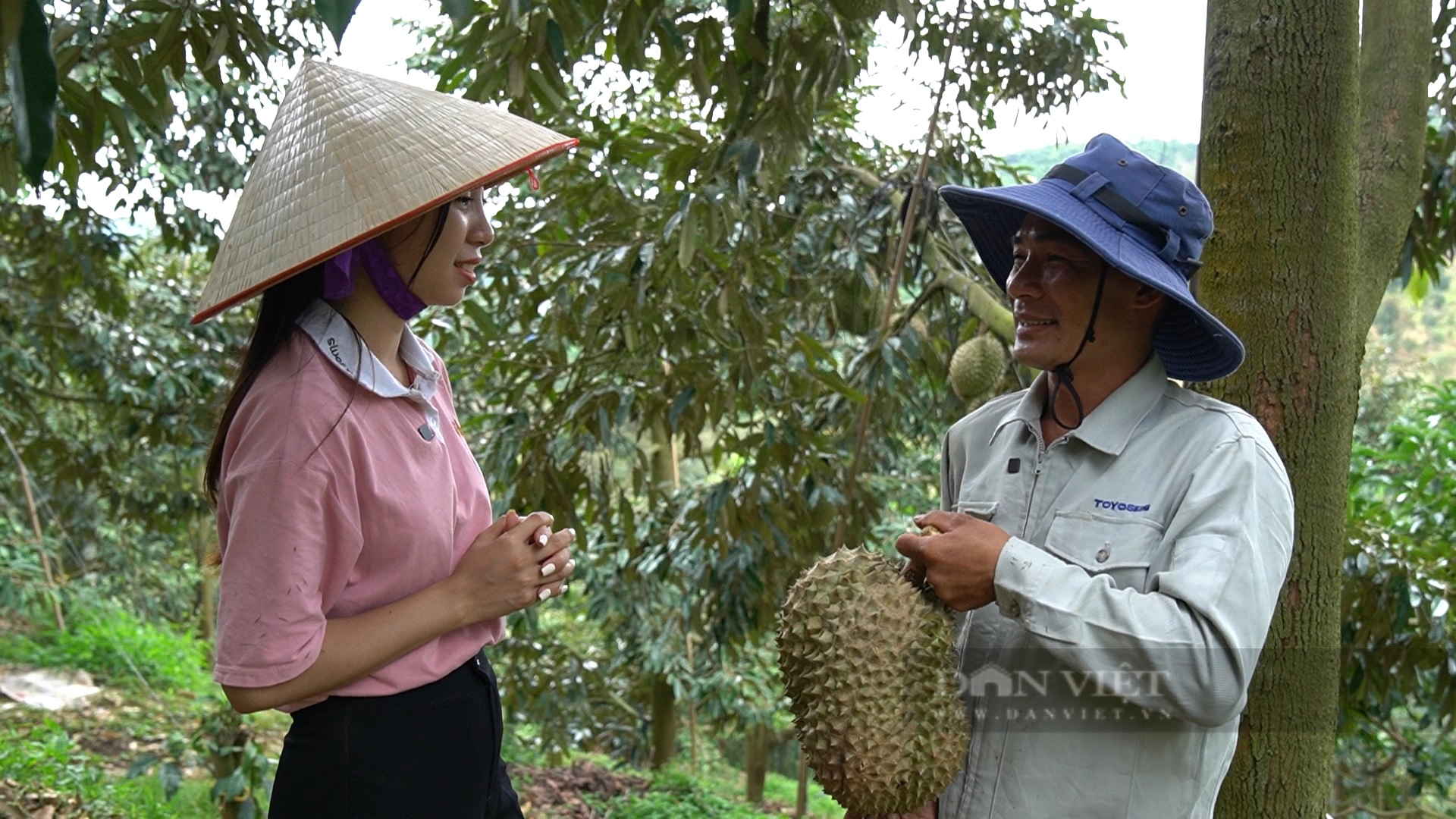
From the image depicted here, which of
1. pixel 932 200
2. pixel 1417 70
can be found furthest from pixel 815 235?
pixel 1417 70

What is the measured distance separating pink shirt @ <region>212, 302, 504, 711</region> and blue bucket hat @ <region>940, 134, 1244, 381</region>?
857 mm

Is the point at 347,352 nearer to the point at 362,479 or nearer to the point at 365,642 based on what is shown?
the point at 362,479

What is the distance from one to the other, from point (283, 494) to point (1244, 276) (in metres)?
1.48

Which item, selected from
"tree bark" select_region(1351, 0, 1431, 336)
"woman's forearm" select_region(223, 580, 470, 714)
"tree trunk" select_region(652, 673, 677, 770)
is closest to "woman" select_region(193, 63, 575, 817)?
"woman's forearm" select_region(223, 580, 470, 714)

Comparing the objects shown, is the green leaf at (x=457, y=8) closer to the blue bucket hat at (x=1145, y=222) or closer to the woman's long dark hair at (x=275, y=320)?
the woman's long dark hair at (x=275, y=320)

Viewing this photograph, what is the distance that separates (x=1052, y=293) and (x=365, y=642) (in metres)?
0.99

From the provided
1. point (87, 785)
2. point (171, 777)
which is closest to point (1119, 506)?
point (171, 777)

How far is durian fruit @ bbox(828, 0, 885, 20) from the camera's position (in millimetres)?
2469

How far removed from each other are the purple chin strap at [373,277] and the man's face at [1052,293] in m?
0.84

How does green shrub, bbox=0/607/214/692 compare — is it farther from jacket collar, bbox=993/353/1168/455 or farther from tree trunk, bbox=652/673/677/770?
jacket collar, bbox=993/353/1168/455

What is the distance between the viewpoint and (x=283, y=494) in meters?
1.44

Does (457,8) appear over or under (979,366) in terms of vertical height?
over

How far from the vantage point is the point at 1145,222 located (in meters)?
1.51

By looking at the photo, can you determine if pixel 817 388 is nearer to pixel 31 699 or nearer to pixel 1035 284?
pixel 1035 284
